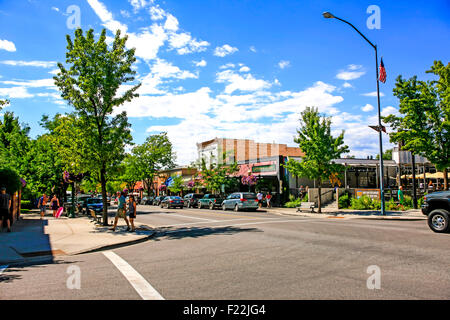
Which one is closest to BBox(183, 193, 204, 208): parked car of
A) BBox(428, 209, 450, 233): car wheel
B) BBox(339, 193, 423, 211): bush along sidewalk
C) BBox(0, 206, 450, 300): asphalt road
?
BBox(339, 193, 423, 211): bush along sidewalk

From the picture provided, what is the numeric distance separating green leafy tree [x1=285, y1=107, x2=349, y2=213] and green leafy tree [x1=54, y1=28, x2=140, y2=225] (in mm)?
12939

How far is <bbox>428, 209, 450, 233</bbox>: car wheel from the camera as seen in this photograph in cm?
1162

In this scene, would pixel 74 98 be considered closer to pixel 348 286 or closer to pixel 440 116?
pixel 348 286

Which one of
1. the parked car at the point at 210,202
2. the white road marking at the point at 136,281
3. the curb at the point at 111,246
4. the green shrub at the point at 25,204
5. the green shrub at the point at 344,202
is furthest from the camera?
the green shrub at the point at 25,204

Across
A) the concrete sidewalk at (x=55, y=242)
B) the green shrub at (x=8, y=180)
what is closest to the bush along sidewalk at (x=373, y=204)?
the concrete sidewalk at (x=55, y=242)

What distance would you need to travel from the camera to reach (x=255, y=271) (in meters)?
6.85

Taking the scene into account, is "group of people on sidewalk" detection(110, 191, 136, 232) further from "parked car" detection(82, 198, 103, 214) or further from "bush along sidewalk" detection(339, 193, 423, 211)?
"bush along sidewalk" detection(339, 193, 423, 211)

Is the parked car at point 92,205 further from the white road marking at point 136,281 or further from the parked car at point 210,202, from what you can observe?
the white road marking at point 136,281

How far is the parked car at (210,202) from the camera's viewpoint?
111 ft

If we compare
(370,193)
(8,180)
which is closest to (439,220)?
(370,193)

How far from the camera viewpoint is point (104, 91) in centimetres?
1611

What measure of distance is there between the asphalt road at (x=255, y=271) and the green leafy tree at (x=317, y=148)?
1307cm

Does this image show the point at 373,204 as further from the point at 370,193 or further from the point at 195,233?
the point at 195,233

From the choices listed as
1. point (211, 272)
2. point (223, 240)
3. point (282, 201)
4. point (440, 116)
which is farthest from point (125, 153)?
point (282, 201)
